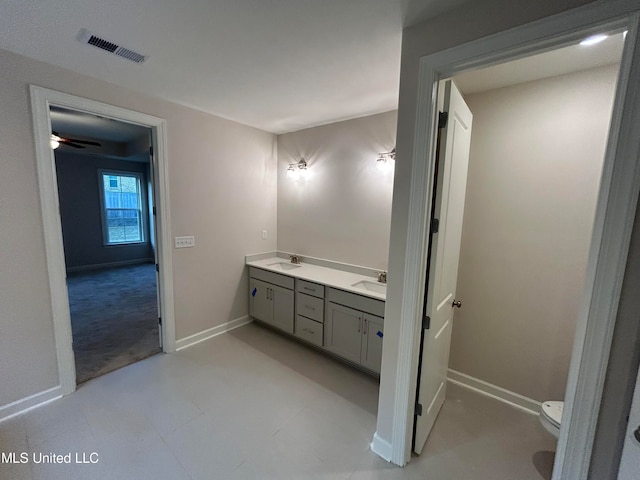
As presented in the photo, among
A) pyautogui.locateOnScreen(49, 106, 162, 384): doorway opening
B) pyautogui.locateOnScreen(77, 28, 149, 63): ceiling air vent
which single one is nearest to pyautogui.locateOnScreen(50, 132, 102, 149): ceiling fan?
pyautogui.locateOnScreen(49, 106, 162, 384): doorway opening

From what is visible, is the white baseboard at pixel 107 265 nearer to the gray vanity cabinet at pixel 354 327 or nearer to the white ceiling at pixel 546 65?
the gray vanity cabinet at pixel 354 327

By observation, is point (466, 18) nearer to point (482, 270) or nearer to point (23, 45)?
point (482, 270)

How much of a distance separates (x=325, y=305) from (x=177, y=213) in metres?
1.79

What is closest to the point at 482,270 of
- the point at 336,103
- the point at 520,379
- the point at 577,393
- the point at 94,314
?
the point at 520,379

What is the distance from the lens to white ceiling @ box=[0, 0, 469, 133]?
1.29 meters

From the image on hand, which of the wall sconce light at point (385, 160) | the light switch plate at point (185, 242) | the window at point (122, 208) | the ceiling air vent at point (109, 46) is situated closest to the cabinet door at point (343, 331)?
the wall sconce light at point (385, 160)

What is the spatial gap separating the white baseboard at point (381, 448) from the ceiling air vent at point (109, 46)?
9.70 feet

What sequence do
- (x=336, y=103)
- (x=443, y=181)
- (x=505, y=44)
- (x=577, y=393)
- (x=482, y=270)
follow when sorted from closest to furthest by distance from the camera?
(x=577, y=393) < (x=505, y=44) < (x=443, y=181) < (x=482, y=270) < (x=336, y=103)

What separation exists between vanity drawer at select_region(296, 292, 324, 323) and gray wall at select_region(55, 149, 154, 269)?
18.4ft

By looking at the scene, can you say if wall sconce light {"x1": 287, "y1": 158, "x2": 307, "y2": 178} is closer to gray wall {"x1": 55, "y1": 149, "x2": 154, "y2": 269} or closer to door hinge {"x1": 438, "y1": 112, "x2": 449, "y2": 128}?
door hinge {"x1": 438, "y1": 112, "x2": 449, "y2": 128}

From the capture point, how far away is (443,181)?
146 cm

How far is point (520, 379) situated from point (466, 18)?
8.26ft

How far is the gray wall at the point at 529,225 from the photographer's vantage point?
1799 millimetres

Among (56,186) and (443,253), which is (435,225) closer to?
(443,253)
